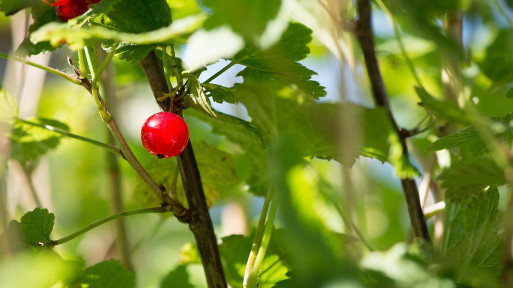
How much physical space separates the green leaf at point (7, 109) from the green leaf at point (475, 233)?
54cm

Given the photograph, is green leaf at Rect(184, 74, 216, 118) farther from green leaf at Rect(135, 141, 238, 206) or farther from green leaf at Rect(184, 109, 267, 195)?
green leaf at Rect(135, 141, 238, 206)

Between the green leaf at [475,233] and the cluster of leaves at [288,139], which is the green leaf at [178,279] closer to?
the cluster of leaves at [288,139]

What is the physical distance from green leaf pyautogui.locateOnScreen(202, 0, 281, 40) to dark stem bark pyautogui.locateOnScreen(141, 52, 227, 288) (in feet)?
0.71

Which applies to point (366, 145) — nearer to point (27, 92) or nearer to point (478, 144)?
point (478, 144)

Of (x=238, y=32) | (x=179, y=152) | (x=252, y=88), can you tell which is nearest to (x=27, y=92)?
(x=179, y=152)

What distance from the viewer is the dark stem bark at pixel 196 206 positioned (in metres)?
0.58

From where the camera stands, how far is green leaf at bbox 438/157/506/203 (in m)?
0.58

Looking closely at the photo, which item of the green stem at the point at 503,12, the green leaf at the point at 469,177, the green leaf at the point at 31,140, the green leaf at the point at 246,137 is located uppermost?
the green leaf at the point at 31,140

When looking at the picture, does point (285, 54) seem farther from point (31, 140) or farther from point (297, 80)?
point (31, 140)

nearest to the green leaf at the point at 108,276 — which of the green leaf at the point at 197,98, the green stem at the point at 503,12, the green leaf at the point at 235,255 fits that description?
the green leaf at the point at 235,255

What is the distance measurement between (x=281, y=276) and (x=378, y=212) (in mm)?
728

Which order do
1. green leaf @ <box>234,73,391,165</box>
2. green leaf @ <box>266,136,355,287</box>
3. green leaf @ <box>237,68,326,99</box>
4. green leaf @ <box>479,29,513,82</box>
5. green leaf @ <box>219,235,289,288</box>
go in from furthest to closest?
green leaf @ <box>479,29,513,82</box> → green leaf @ <box>219,235,289,288</box> → green leaf @ <box>237,68,326,99</box> → green leaf @ <box>234,73,391,165</box> → green leaf @ <box>266,136,355,287</box>

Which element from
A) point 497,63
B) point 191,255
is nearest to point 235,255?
point 191,255

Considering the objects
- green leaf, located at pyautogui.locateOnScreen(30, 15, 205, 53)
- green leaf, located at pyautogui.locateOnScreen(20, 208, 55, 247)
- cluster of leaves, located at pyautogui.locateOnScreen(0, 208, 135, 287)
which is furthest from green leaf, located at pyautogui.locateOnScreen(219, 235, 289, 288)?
green leaf, located at pyautogui.locateOnScreen(30, 15, 205, 53)
